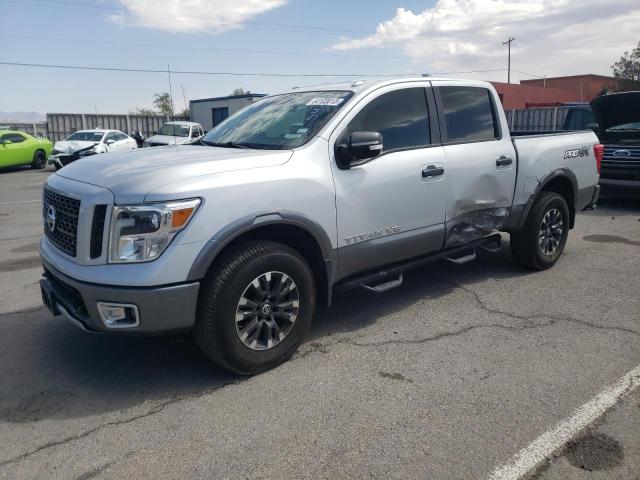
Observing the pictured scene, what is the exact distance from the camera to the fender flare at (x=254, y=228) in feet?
10.4

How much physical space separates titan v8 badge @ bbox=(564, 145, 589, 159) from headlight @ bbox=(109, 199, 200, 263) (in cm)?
447

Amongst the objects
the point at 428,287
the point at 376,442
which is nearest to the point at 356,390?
the point at 376,442

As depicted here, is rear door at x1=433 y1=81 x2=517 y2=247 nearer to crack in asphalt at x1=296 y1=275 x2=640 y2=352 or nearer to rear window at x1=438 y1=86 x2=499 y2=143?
rear window at x1=438 y1=86 x2=499 y2=143

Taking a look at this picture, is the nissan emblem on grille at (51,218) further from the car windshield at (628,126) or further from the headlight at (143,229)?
the car windshield at (628,126)

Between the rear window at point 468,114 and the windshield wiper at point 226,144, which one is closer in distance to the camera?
the windshield wiper at point 226,144

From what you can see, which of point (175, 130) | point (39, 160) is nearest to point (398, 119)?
point (175, 130)

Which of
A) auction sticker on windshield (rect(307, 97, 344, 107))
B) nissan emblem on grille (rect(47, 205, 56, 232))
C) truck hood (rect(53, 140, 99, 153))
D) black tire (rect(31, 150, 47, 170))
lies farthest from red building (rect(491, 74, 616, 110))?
nissan emblem on grille (rect(47, 205, 56, 232))

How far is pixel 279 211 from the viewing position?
137 inches

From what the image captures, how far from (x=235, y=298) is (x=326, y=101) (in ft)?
5.88

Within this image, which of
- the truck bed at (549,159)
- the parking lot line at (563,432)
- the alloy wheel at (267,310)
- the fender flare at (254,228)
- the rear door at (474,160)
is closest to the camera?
the parking lot line at (563,432)

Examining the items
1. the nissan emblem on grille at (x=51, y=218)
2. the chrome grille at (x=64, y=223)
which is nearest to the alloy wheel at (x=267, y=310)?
the chrome grille at (x=64, y=223)

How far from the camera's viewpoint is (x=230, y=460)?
106 inches

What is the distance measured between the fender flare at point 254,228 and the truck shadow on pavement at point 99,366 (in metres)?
0.77

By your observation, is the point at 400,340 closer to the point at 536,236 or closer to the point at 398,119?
the point at 398,119
